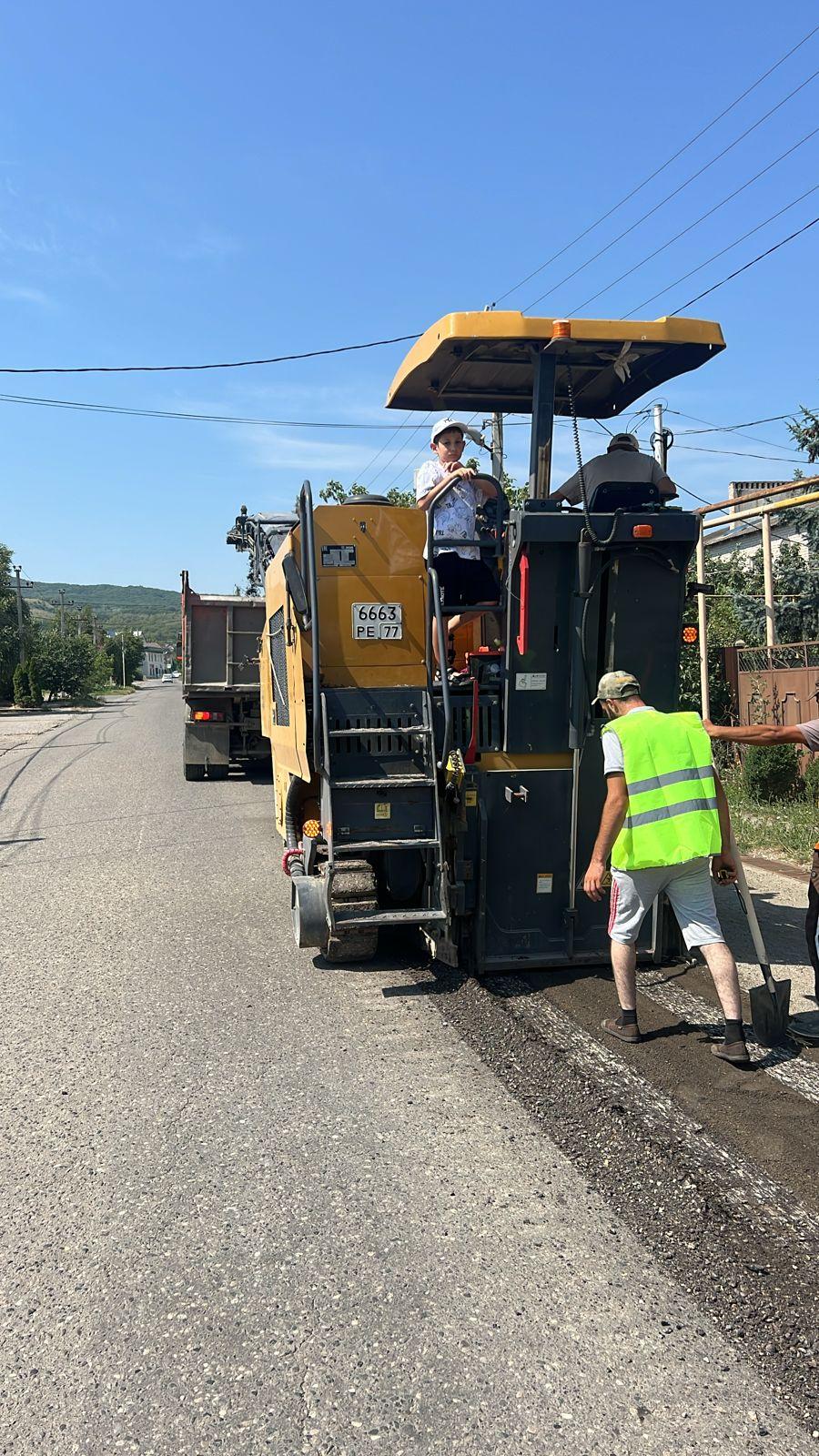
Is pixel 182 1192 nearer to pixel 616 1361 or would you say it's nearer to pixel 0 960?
pixel 616 1361

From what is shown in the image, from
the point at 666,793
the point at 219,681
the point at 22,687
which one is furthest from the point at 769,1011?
the point at 22,687

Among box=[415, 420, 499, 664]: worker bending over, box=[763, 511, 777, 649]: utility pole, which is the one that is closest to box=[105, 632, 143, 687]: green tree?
box=[763, 511, 777, 649]: utility pole

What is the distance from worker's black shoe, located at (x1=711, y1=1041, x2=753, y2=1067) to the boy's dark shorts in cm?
295

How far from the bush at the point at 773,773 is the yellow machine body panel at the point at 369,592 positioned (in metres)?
6.18

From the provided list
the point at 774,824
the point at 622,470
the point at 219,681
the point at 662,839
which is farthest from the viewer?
the point at 219,681

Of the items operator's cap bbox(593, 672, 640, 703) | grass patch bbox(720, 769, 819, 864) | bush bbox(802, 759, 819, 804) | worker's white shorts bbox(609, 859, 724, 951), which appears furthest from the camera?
bush bbox(802, 759, 819, 804)

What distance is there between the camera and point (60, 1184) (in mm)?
3547

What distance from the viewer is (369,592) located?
19.1 ft

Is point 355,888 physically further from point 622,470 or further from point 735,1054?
point 622,470

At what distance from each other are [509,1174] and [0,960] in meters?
3.98

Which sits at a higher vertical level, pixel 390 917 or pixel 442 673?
pixel 442 673

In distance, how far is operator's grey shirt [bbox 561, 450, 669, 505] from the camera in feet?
17.9

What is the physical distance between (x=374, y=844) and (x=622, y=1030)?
157 centimetres

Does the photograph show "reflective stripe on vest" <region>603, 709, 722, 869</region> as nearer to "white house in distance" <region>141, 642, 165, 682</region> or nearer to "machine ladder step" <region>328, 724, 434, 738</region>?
"machine ladder step" <region>328, 724, 434, 738</region>
